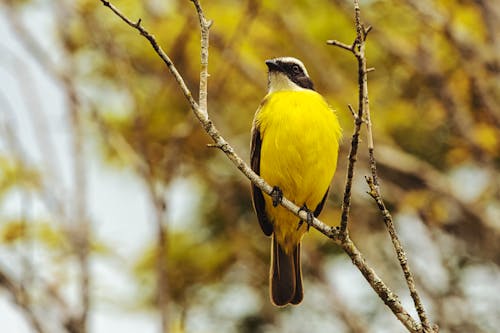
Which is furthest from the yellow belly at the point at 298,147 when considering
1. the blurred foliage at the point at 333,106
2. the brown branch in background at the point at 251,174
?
the brown branch in background at the point at 251,174

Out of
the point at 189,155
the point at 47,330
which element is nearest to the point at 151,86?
the point at 189,155

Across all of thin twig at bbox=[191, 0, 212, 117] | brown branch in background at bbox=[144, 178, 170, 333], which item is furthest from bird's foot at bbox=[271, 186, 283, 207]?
brown branch in background at bbox=[144, 178, 170, 333]

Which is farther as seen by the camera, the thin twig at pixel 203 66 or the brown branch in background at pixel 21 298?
the brown branch in background at pixel 21 298

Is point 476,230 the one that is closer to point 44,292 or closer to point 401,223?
point 401,223

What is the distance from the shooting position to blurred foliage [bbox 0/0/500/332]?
6113 millimetres

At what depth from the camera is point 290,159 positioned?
450cm

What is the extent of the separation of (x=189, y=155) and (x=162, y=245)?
8.69ft

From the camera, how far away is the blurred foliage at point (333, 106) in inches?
241

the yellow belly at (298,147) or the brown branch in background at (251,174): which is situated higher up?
the yellow belly at (298,147)

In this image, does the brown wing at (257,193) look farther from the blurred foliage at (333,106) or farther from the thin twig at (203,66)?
the thin twig at (203,66)

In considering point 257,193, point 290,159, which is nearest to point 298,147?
point 290,159

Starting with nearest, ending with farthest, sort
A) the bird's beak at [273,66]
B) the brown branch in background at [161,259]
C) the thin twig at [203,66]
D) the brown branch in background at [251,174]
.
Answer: the brown branch in background at [251,174] → the thin twig at [203,66] → the brown branch in background at [161,259] → the bird's beak at [273,66]

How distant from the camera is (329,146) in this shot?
14.9ft

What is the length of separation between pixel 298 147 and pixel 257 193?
1.53ft
